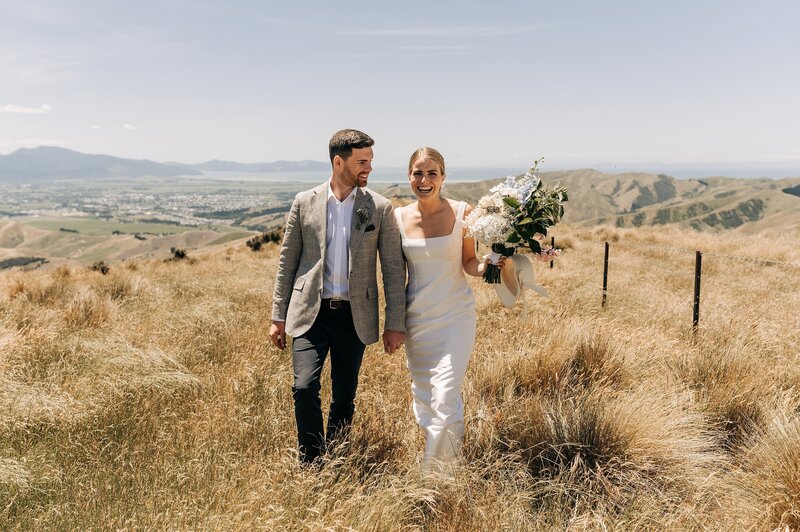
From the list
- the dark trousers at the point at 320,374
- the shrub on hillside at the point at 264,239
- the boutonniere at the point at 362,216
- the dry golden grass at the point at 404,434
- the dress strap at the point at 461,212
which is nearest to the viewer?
the dry golden grass at the point at 404,434

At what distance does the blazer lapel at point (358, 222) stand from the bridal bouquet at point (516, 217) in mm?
726

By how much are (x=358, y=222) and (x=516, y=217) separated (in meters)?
1.12

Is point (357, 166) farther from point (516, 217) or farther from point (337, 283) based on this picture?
point (516, 217)

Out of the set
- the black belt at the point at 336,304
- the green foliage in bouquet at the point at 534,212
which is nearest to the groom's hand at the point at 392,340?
the black belt at the point at 336,304

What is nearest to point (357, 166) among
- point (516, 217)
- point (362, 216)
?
point (362, 216)

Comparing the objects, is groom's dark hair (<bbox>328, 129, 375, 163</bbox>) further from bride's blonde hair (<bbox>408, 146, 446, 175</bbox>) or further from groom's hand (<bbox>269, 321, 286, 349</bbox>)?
groom's hand (<bbox>269, 321, 286, 349</bbox>)

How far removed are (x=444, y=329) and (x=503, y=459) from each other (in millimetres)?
983

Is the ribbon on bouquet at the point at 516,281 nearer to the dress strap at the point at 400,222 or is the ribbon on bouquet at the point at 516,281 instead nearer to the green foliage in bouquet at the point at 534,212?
the green foliage in bouquet at the point at 534,212

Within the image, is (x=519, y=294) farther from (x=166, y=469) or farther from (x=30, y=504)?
(x=30, y=504)

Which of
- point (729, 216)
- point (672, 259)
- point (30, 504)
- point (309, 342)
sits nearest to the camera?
point (30, 504)

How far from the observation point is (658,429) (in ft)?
10.9

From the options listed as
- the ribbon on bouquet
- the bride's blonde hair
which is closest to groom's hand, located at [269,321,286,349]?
the bride's blonde hair

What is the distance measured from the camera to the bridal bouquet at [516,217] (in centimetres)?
331

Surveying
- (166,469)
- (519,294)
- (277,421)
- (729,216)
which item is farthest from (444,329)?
(729,216)
